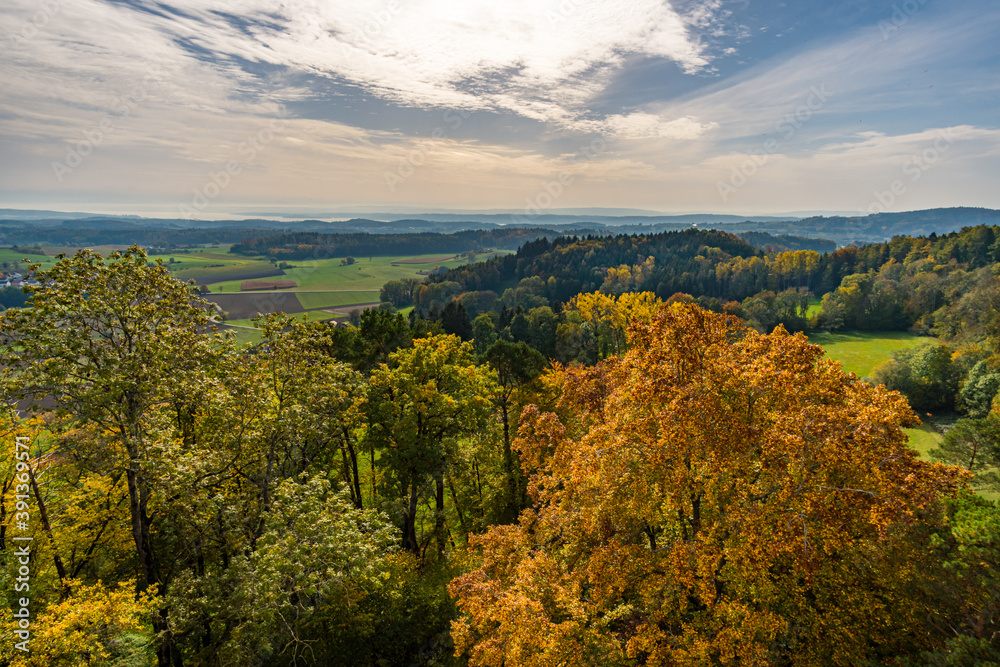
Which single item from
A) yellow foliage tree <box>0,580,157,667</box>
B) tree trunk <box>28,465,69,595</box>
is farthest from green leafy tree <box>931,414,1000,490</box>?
tree trunk <box>28,465,69,595</box>

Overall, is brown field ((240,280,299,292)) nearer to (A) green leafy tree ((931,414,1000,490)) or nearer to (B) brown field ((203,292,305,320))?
(B) brown field ((203,292,305,320))

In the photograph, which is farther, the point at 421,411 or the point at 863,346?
the point at 863,346

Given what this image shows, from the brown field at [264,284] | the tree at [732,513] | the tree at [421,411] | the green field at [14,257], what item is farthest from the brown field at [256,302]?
the tree at [732,513]

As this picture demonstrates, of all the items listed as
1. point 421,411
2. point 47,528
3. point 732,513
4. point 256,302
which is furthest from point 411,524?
point 256,302

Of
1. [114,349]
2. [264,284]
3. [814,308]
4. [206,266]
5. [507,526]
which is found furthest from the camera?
[206,266]

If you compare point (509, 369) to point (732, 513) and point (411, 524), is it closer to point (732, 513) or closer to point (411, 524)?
point (411, 524)

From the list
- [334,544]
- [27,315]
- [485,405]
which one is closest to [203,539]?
[334,544]

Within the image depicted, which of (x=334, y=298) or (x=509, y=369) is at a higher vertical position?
(x=509, y=369)
